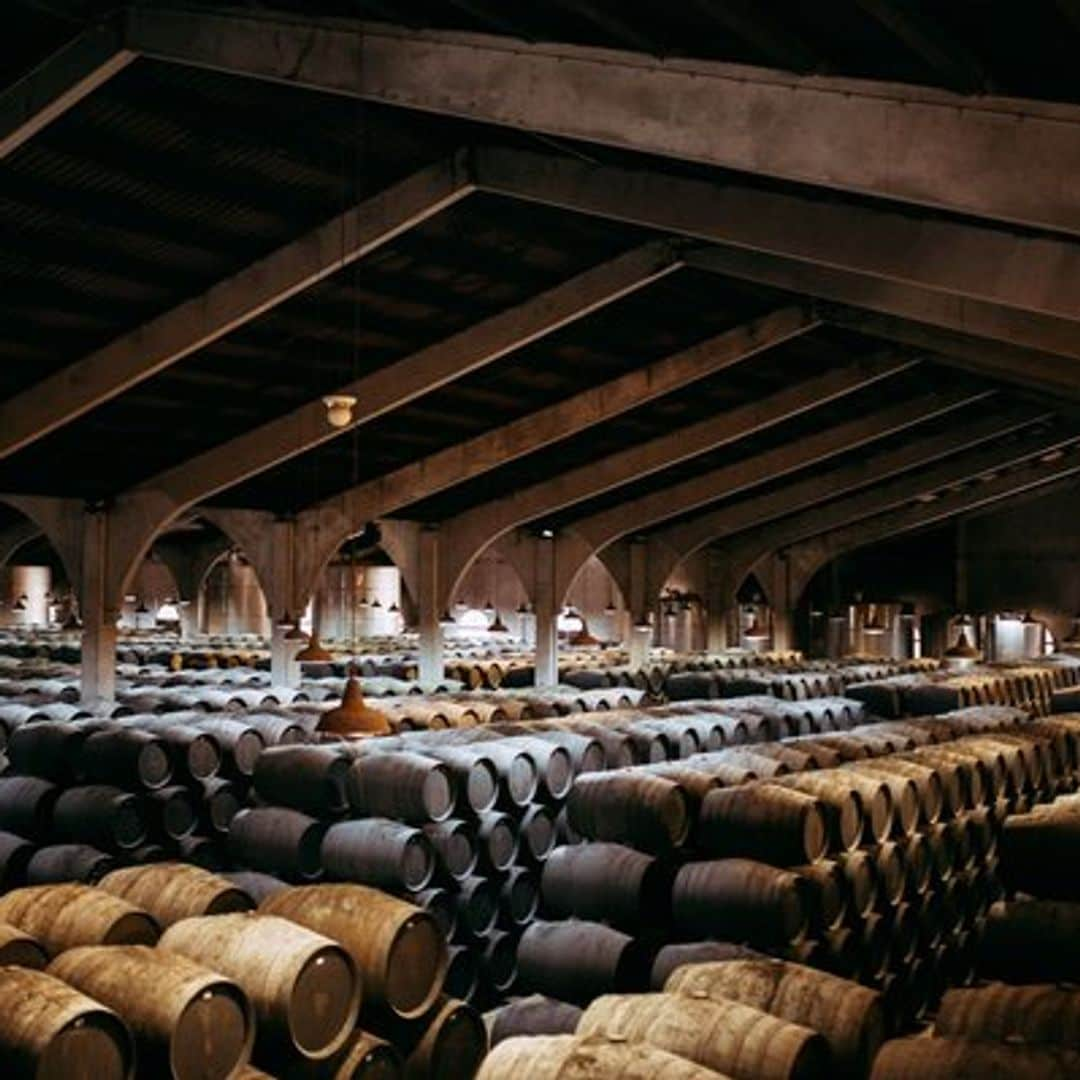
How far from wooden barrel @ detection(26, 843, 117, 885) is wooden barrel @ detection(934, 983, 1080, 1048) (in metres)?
5.74

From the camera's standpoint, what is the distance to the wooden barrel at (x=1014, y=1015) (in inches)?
217

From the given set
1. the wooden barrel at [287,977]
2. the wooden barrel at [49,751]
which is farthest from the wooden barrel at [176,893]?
the wooden barrel at [49,751]

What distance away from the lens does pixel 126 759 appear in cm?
1037

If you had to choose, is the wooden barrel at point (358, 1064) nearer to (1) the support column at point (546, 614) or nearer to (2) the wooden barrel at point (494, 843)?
(2) the wooden barrel at point (494, 843)

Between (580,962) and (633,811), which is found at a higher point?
(633,811)

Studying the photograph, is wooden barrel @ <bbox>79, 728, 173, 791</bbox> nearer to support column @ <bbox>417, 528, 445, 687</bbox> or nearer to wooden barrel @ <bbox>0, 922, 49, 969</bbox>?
wooden barrel @ <bbox>0, 922, 49, 969</bbox>

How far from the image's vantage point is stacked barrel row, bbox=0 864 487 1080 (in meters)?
4.79

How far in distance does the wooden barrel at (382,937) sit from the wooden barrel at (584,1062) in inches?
48.8

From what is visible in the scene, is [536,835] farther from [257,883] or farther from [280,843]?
[257,883]

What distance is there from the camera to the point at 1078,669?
26.4 metres

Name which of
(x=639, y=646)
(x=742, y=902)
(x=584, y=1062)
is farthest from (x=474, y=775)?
(x=639, y=646)

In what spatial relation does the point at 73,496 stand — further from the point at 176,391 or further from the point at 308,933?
the point at 308,933

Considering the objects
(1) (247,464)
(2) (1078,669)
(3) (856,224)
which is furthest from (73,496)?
(2) (1078,669)

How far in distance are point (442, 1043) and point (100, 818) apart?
4490 millimetres
